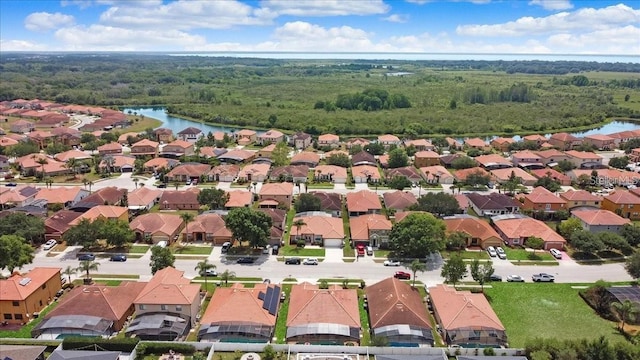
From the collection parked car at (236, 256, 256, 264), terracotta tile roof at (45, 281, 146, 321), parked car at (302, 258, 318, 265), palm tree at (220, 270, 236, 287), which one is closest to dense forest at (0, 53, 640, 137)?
parked car at (236, 256, 256, 264)

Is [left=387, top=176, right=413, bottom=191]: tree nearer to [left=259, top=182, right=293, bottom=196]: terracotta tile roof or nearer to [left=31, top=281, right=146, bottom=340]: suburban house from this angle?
[left=259, top=182, right=293, bottom=196]: terracotta tile roof

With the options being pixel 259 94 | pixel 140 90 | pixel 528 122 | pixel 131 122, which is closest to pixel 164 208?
pixel 131 122

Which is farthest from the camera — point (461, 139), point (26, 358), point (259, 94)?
point (259, 94)

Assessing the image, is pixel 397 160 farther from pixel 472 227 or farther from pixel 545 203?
pixel 472 227

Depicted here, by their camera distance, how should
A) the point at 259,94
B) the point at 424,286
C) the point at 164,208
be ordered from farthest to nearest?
the point at 259,94, the point at 164,208, the point at 424,286

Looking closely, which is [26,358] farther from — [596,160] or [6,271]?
[596,160]

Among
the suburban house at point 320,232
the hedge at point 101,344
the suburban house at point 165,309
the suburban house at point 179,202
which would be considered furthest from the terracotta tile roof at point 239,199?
the hedge at point 101,344
